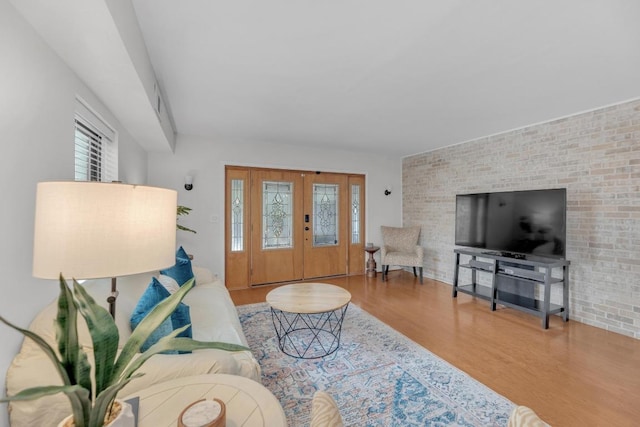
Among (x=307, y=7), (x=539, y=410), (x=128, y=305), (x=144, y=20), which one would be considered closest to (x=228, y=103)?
(x=144, y=20)

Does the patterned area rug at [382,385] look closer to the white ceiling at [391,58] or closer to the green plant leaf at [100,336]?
the green plant leaf at [100,336]

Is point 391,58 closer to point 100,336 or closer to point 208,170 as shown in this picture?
point 100,336

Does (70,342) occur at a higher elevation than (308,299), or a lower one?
higher

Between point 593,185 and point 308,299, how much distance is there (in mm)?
3293

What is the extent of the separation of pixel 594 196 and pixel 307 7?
3542 millimetres

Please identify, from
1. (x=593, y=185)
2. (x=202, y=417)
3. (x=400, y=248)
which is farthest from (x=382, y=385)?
(x=400, y=248)

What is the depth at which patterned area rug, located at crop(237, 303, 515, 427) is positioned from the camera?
1.82m

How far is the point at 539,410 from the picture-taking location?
189cm

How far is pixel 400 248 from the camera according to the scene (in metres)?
5.48

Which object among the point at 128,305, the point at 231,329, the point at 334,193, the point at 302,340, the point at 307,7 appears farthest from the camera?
the point at 334,193

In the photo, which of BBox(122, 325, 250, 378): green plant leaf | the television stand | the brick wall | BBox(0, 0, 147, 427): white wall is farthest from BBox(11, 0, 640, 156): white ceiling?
the television stand

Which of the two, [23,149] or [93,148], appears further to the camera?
[93,148]

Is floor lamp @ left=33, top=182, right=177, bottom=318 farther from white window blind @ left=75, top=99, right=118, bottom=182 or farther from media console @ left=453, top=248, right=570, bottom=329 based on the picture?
media console @ left=453, top=248, right=570, bottom=329

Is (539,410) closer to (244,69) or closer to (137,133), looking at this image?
(244,69)
